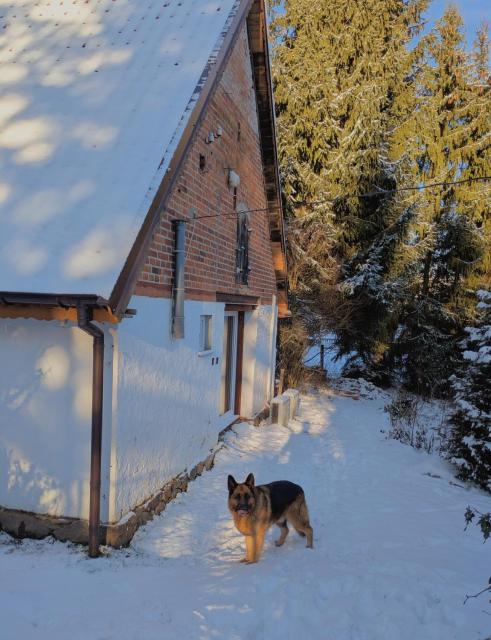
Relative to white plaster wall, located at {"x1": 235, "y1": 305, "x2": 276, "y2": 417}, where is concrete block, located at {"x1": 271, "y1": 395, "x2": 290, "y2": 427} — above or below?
below

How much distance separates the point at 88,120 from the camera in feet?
18.4

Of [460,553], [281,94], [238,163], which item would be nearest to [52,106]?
[238,163]

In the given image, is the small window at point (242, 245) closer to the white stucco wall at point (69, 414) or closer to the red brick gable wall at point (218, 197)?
the red brick gable wall at point (218, 197)

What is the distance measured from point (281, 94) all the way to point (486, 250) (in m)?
9.52

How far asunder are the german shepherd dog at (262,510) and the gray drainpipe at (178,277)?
2.08 m

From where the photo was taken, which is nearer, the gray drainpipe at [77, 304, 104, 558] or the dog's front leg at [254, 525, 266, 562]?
the gray drainpipe at [77, 304, 104, 558]

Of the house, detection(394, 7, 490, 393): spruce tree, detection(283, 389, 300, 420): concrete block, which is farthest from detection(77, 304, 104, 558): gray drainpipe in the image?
detection(394, 7, 490, 393): spruce tree

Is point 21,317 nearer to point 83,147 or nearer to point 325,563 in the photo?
point 83,147

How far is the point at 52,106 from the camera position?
19.2ft

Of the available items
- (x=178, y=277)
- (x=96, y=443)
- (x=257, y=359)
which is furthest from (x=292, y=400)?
(x=96, y=443)

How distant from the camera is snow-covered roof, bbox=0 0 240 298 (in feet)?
14.8

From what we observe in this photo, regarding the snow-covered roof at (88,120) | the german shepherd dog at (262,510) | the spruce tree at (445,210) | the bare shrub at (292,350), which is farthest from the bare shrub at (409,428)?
the snow-covered roof at (88,120)

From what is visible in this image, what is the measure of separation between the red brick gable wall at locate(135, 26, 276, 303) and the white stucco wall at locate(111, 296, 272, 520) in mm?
409

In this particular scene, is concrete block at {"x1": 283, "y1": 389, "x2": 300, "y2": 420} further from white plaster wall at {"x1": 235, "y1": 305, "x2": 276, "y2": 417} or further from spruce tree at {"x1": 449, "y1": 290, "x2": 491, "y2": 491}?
spruce tree at {"x1": 449, "y1": 290, "x2": 491, "y2": 491}
